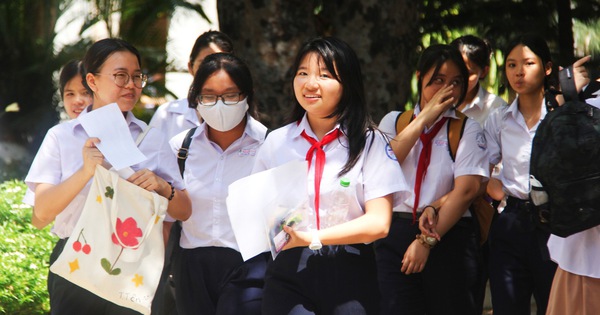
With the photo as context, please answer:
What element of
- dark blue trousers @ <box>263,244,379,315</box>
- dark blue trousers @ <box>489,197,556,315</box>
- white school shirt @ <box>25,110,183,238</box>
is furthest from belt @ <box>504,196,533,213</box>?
white school shirt @ <box>25,110,183,238</box>

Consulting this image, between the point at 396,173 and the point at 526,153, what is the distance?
164cm

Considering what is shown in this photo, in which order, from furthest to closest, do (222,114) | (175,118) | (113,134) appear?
1. (175,118)
2. (222,114)
3. (113,134)

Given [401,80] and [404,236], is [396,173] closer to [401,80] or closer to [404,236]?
[404,236]

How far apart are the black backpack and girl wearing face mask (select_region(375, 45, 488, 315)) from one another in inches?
40.2

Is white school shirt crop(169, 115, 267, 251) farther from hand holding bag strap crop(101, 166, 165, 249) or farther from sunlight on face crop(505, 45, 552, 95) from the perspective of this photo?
sunlight on face crop(505, 45, 552, 95)

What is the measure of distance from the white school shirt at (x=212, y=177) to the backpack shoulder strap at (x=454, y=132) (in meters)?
1.13

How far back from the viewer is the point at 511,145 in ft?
18.3

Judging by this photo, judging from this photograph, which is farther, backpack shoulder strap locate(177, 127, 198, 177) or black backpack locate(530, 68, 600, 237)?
backpack shoulder strap locate(177, 127, 198, 177)

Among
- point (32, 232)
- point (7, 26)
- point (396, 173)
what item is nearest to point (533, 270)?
point (396, 173)

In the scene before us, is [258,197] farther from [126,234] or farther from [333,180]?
[126,234]

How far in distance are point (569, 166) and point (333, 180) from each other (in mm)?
1067

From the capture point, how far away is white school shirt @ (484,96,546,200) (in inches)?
214

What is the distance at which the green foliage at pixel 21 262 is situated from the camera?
6.30 metres

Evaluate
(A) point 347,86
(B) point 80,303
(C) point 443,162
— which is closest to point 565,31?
(C) point 443,162
